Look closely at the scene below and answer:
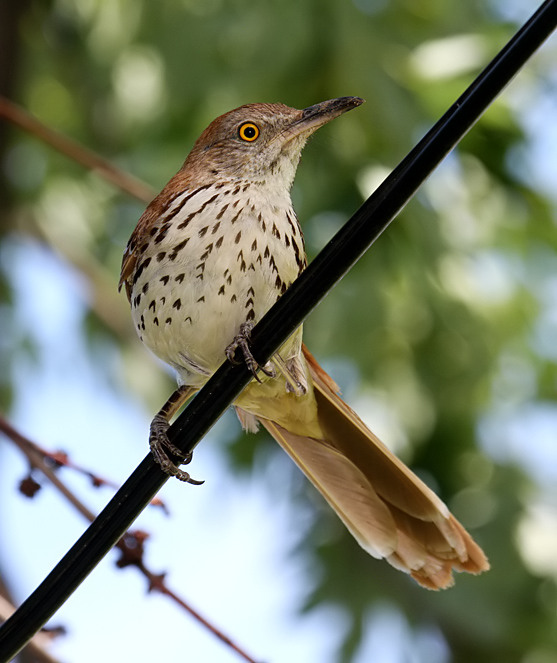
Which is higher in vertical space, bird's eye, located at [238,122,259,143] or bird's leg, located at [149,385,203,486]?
bird's eye, located at [238,122,259,143]

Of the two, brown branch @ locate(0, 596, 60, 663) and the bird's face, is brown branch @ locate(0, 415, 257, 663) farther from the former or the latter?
the bird's face

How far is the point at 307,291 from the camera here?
1.82 metres

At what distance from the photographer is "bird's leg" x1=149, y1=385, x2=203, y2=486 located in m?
2.45

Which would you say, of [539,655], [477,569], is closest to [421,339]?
[539,655]

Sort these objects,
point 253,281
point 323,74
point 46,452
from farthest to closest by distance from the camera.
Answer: point 323,74 < point 253,281 < point 46,452

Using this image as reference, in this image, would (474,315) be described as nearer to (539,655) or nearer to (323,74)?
(323,74)

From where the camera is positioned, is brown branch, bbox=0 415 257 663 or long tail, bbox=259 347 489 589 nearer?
brown branch, bbox=0 415 257 663

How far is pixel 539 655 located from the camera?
205 inches

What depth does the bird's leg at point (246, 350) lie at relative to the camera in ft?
6.57

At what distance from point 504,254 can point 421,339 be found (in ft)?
2.37

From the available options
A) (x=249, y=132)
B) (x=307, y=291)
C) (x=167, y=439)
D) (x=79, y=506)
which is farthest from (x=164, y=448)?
(x=249, y=132)

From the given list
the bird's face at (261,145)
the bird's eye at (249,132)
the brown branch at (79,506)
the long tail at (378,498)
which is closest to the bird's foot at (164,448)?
the brown branch at (79,506)

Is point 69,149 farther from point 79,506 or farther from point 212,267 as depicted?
point 79,506

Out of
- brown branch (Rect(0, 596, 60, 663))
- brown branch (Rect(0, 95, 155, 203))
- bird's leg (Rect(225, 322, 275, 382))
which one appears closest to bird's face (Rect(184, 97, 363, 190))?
brown branch (Rect(0, 95, 155, 203))
